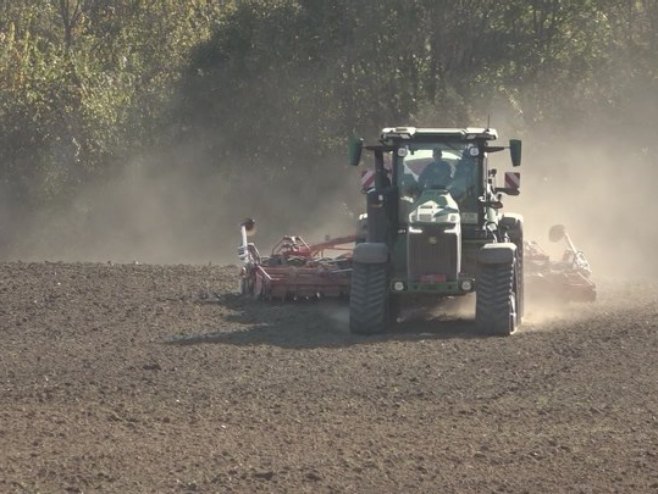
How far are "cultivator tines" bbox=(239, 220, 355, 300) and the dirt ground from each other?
0.27 m

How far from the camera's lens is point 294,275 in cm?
1773

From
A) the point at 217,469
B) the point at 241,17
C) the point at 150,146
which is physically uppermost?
the point at 241,17

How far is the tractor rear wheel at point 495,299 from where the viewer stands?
593 inches

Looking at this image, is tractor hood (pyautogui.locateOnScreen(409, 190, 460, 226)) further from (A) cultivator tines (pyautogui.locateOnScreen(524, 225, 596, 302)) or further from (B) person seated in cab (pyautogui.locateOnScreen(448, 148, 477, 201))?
(A) cultivator tines (pyautogui.locateOnScreen(524, 225, 596, 302))

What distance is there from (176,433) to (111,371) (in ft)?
9.34

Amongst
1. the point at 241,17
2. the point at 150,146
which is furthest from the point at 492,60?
the point at 150,146

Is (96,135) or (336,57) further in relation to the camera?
(96,135)

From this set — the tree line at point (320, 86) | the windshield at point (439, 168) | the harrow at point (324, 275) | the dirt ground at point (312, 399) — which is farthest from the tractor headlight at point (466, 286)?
the tree line at point (320, 86)

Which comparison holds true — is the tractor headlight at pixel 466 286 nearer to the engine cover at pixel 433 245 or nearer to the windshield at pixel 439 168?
the engine cover at pixel 433 245

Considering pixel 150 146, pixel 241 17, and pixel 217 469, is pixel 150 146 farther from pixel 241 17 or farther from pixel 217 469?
pixel 217 469

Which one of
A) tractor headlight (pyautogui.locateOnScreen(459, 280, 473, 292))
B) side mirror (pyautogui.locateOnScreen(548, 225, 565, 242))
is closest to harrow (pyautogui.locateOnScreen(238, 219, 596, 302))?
side mirror (pyautogui.locateOnScreen(548, 225, 565, 242))

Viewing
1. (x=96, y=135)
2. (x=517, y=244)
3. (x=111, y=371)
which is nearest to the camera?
(x=111, y=371)

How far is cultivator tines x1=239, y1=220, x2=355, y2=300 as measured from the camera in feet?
57.7

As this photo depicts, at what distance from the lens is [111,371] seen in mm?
12875
